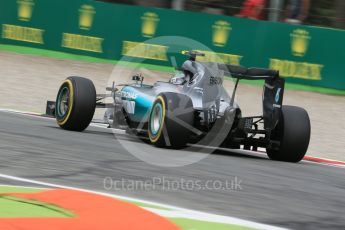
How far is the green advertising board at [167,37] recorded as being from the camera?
16578mm

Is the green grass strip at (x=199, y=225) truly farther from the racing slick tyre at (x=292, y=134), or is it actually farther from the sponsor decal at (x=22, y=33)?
the sponsor decal at (x=22, y=33)

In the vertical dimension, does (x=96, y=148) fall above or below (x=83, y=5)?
below

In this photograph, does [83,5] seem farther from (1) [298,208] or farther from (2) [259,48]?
(1) [298,208]

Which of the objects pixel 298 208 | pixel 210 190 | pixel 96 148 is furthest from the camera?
pixel 96 148

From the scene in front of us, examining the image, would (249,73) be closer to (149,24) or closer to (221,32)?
(221,32)

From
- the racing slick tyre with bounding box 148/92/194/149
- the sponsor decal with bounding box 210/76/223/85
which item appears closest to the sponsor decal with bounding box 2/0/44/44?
the sponsor decal with bounding box 210/76/223/85

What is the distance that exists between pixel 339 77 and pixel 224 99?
6.76 metres

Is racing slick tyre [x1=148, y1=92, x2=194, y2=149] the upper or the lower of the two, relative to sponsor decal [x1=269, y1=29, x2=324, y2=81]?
lower

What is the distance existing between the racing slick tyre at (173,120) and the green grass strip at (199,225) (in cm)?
369

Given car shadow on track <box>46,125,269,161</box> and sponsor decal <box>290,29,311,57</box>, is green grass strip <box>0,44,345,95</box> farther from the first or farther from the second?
car shadow on track <box>46,125,269,161</box>

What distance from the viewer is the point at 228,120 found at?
985cm

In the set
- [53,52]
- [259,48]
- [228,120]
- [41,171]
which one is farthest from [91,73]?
[41,171]

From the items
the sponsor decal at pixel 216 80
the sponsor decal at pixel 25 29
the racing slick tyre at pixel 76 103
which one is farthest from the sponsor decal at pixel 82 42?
the sponsor decal at pixel 216 80

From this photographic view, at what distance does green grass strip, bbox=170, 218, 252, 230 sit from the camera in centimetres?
552
